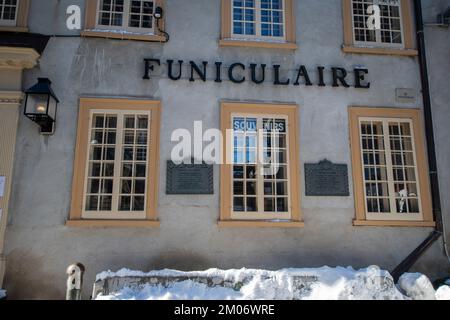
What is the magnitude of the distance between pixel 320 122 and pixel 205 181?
2.85 metres

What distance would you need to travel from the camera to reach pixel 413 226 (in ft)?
26.1

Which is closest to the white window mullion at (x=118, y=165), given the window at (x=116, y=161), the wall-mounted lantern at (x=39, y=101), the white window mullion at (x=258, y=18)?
the window at (x=116, y=161)

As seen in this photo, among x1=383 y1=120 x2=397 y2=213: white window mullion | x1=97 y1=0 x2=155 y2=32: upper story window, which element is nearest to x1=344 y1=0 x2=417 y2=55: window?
x1=383 y1=120 x2=397 y2=213: white window mullion

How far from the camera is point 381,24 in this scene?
9.07m

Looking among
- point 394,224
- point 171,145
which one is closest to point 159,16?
point 171,145

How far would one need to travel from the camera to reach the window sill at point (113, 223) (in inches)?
289

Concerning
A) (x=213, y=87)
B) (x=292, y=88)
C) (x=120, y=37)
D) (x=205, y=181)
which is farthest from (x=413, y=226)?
(x=120, y=37)

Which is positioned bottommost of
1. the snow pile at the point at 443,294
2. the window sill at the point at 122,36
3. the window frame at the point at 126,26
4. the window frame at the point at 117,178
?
the snow pile at the point at 443,294

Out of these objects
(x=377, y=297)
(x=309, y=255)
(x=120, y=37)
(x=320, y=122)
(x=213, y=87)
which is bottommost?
(x=377, y=297)

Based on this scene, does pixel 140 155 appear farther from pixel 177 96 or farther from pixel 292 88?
pixel 292 88

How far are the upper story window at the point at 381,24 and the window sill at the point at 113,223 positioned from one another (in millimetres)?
6258

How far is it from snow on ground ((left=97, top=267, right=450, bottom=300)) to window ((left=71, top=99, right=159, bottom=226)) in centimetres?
183

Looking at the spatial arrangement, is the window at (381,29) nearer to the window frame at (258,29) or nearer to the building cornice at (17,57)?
the window frame at (258,29)

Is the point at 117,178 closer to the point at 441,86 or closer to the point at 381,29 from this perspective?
the point at 381,29
